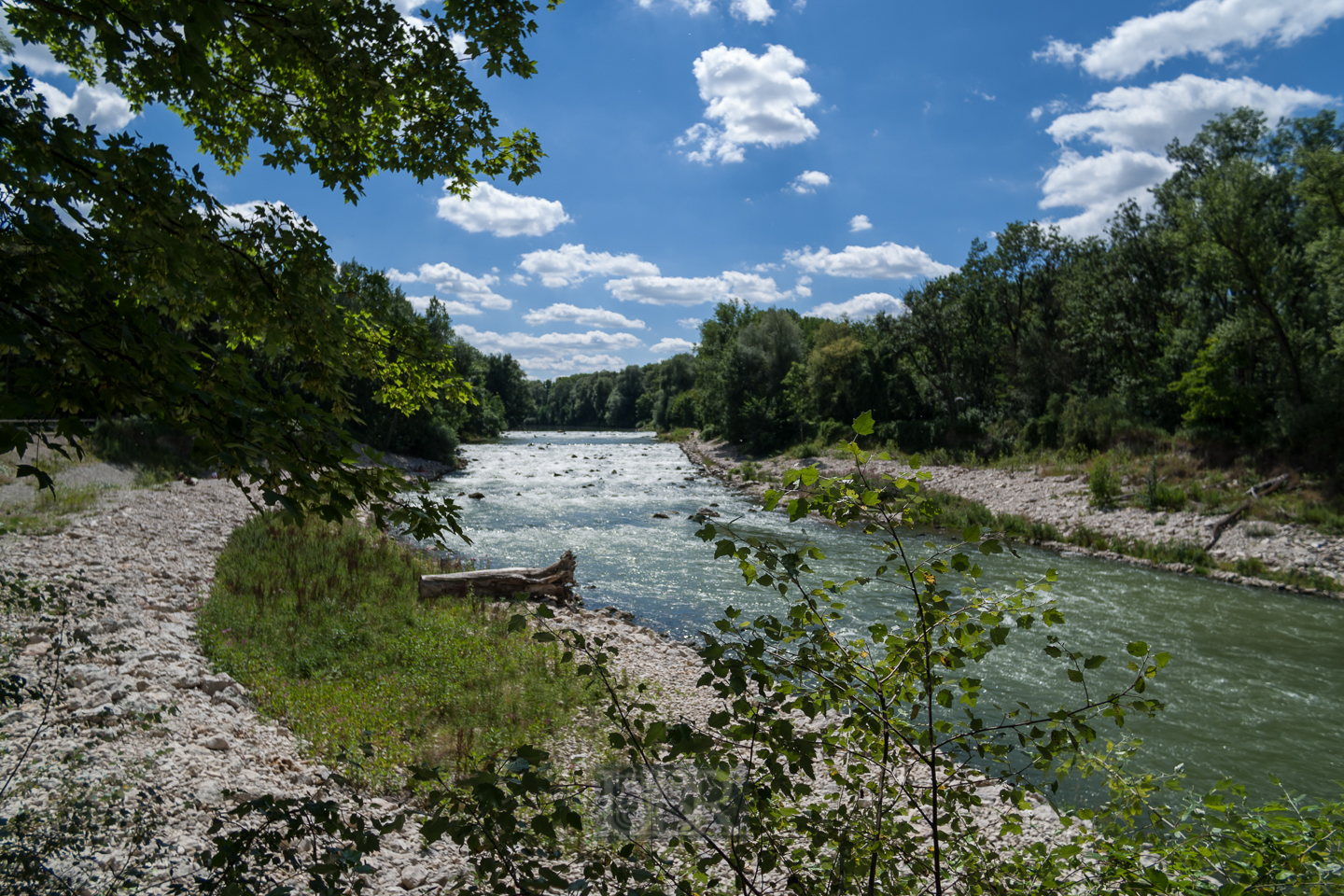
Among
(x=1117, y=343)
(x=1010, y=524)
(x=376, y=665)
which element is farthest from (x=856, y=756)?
(x=1117, y=343)

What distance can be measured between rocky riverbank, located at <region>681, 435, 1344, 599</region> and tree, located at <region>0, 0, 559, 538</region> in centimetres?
784

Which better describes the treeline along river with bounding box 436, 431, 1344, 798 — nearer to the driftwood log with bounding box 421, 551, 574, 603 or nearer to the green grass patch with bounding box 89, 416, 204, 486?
the driftwood log with bounding box 421, 551, 574, 603

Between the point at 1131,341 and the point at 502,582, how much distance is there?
31457 mm

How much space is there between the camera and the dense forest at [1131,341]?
68.7ft

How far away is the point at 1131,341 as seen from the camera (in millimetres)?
30172

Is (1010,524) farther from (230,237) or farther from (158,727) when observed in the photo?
(230,237)

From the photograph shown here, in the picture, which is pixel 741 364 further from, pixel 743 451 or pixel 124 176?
pixel 124 176

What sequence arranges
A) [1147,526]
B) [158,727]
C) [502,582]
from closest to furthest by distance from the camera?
1. [158,727]
2. [502,582]
3. [1147,526]

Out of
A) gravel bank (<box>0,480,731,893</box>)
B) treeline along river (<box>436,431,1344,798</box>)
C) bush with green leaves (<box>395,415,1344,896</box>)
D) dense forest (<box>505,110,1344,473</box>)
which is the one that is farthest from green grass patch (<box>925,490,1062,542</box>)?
bush with green leaves (<box>395,415,1344,896</box>)

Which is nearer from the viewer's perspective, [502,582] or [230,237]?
[230,237]

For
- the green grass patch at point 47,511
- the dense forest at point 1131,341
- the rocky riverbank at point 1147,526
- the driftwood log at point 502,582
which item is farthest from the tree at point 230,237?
the dense forest at point 1131,341

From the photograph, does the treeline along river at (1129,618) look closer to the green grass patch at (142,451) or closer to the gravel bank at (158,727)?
the gravel bank at (158,727)

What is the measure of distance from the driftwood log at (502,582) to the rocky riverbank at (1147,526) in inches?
196

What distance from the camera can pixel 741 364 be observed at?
5262cm
